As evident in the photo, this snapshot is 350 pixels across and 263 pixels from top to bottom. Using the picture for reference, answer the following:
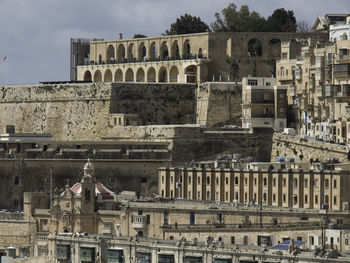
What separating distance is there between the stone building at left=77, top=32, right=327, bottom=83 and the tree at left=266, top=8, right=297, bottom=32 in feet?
30.1

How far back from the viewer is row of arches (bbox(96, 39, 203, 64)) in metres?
129

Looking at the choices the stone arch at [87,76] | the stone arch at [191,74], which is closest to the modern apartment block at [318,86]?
the stone arch at [191,74]

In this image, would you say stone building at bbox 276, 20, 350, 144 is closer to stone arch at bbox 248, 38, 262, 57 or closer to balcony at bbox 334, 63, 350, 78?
balcony at bbox 334, 63, 350, 78

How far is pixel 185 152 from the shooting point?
11638 cm

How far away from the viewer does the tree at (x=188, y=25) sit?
456 feet

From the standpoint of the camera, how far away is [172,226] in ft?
320

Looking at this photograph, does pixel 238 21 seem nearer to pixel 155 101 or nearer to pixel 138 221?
pixel 155 101

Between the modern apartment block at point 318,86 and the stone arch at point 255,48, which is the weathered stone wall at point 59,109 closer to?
the stone arch at point 255,48

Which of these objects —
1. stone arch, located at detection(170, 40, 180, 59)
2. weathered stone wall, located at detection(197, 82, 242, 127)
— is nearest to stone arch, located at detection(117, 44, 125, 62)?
stone arch, located at detection(170, 40, 180, 59)

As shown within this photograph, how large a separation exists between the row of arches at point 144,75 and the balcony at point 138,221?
29.6 metres

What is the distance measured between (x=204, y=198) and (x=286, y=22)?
36.5 m

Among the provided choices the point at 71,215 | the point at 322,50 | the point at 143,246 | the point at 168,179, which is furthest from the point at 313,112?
the point at 143,246

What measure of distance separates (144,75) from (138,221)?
112 ft

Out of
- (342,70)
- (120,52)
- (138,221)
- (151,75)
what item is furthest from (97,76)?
(138,221)
